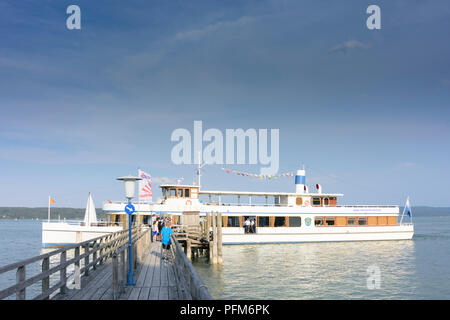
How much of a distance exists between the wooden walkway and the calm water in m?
4.88

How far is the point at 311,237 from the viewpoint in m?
40.0

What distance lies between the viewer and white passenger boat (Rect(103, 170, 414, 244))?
120 ft

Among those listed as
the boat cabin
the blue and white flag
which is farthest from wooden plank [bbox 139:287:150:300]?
the blue and white flag

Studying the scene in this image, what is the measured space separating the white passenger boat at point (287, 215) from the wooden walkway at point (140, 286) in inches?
797

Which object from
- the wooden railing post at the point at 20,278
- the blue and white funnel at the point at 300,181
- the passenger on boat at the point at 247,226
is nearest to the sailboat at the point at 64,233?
the passenger on boat at the point at 247,226

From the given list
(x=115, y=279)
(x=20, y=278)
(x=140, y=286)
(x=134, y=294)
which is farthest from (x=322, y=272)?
(x=20, y=278)

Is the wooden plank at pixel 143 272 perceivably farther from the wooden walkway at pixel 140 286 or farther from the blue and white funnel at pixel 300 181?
the blue and white funnel at pixel 300 181

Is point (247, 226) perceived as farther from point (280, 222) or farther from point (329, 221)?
point (329, 221)

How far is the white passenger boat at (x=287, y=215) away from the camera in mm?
36644
